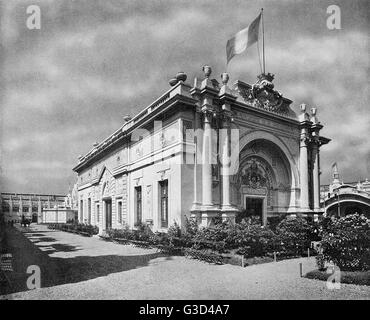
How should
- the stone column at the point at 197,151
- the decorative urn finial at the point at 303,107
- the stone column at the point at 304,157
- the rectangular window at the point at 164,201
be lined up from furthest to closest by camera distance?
1. the decorative urn finial at the point at 303,107
2. the stone column at the point at 304,157
3. the rectangular window at the point at 164,201
4. the stone column at the point at 197,151

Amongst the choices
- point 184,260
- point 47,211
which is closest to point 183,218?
point 184,260

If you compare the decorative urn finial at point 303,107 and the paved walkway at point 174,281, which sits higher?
the decorative urn finial at point 303,107

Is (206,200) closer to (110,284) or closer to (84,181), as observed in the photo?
(110,284)

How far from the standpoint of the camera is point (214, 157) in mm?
17531

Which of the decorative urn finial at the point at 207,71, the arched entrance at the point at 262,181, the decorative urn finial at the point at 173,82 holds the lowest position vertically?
the arched entrance at the point at 262,181

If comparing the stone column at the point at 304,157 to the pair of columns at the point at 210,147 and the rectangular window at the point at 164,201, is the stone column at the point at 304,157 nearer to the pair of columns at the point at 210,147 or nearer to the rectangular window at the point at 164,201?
the pair of columns at the point at 210,147

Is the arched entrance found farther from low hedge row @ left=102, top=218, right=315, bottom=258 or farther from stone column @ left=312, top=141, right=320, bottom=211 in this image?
low hedge row @ left=102, top=218, right=315, bottom=258

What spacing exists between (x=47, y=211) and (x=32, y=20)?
48.2 metres

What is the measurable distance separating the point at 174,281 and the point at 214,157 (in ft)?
30.1

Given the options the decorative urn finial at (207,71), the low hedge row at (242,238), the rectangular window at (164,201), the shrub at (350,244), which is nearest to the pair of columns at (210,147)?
the decorative urn finial at (207,71)

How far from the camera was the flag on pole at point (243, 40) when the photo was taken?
55.7ft

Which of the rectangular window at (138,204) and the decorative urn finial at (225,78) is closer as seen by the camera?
the decorative urn finial at (225,78)

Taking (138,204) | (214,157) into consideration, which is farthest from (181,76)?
(138,204)

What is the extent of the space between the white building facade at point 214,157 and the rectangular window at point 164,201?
0.06 m
